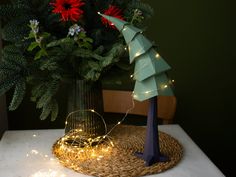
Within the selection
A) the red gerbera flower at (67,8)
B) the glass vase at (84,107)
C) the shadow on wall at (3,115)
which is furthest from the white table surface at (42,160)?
the red gerbera flower at (67,8)

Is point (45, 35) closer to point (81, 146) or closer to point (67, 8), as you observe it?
point (67, 8)

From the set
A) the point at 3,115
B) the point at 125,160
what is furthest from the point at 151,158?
the point at 3,115

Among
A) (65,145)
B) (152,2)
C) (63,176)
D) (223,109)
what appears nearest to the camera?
(63,176)

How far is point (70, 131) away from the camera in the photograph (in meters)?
1.00

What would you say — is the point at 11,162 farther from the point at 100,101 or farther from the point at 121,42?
the point at 121,42

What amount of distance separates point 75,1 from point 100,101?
0.32m

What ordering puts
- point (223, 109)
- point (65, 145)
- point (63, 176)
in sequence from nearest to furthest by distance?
point (63, 176)
point (65, 145)
point (223, 109)

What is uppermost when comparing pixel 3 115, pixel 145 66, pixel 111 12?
pixel 111 12

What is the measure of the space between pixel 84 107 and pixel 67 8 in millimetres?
298

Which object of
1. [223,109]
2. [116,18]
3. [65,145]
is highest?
[116,18]

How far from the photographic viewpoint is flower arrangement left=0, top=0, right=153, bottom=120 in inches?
34.3

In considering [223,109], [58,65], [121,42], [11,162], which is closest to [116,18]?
[121,42]

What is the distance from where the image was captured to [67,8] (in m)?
0.86

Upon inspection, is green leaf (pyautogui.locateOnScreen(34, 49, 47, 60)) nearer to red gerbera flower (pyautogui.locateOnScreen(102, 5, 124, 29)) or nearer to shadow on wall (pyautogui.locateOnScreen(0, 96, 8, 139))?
red gerbera flower (pyautogui.locateOnScreen(102, 5, 124, 29))
